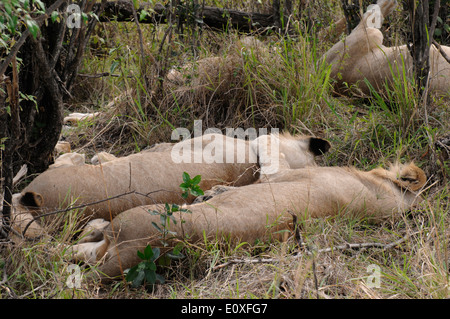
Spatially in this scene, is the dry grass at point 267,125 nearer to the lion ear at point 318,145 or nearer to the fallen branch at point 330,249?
the fallen branch at point 330,249

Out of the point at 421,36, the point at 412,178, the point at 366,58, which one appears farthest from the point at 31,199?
the point at 366,58

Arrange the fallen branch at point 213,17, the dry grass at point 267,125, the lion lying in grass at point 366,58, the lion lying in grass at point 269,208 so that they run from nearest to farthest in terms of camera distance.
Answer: the dry grass at point 267,125, the lion lying in grass at point 269,208, the lion lying in grass at point 366,58, the fallen branch at point 213,17

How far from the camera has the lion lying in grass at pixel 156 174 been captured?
3.64 m

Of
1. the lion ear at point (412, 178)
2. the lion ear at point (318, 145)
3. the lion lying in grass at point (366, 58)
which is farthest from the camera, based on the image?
the lion lying in grass at point (366, 58)

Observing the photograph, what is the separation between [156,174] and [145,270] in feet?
3.44

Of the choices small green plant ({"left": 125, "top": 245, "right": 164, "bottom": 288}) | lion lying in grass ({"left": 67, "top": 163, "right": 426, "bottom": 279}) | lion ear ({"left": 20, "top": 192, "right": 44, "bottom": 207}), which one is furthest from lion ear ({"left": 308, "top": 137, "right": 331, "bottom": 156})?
lion ear ({"left": 20, "top": 192, "right": 44, "bottom": 207})

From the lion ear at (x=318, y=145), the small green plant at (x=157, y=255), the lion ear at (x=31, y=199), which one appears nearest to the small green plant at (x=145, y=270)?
the small green plant at (x=157, y=255)

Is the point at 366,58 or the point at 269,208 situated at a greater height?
the point at 366,58

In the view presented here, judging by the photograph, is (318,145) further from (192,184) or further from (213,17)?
(213,17)

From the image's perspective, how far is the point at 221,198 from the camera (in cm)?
363

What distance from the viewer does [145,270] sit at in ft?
9.73

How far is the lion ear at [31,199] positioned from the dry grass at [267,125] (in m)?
0.19

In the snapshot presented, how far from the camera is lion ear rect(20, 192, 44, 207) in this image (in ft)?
11.3
